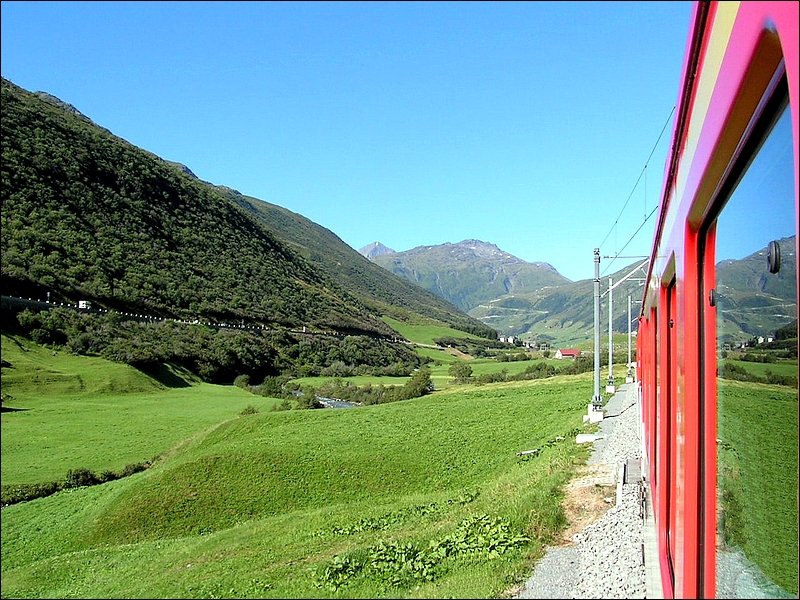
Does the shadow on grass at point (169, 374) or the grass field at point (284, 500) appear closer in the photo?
the grass field at point (284, 500)

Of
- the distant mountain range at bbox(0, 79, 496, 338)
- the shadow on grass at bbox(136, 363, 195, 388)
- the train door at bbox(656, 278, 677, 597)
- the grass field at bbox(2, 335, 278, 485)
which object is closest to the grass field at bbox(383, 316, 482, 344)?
the distant mountain range at bbox(0, 79, 496, 338)

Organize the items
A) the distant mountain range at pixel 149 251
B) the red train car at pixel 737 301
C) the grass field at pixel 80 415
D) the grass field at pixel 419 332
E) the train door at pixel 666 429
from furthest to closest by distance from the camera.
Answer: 1. the grass field at pixel 419 332
2. the distant mountain range at pixel 149 251
3. the grass field at pixel 80 415
4. the train door at pixel 666 429
5. the red train car at pixel 737 301

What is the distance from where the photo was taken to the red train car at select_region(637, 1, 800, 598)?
1.66 metres

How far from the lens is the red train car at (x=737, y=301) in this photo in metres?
1.66

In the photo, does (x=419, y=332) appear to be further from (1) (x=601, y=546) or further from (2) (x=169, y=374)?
(1) (x=601, y=546)

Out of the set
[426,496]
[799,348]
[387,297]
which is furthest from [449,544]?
[387,297]

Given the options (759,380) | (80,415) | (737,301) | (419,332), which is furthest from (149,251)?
(419,332)

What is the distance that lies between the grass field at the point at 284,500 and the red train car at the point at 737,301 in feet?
9.51

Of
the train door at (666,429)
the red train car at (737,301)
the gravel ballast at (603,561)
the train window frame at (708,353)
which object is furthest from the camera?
the gravel ballast at (603,561)

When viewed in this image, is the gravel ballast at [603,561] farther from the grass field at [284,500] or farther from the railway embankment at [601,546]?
the grass field at [284,500]

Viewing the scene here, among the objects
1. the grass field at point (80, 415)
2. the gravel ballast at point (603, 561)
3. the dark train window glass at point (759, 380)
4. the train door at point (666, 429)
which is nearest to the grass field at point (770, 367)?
the dark train window glass at point (759, 380)

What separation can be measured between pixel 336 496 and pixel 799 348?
16206 millimetres

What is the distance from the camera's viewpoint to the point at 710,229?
9.50 feet

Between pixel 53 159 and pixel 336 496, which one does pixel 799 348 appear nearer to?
pixel 336 496
